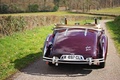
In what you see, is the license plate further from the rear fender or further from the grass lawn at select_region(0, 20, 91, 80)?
the grass lawn at select_region(0, 20, 91, 80)

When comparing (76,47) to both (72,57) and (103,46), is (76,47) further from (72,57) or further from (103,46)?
(103,46)

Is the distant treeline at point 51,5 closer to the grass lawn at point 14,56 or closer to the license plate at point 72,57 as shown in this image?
the grass lawn at point 14,56

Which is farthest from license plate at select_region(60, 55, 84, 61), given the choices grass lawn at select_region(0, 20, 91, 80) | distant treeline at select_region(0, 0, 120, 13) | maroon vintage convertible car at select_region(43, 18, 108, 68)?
distant treeline at select_region(0, 0, 120, 13)

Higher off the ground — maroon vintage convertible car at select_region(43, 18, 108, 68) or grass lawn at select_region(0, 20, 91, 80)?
maroon vintage convertible car at select_region(43, 18, 108, 68)

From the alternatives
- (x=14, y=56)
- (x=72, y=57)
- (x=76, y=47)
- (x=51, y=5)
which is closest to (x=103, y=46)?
(x=76, y=47)

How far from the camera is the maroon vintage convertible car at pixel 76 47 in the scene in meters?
7.93

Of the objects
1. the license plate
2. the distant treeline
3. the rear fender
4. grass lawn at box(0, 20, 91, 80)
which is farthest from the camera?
the distant treeline

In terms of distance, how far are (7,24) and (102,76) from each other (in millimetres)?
13129

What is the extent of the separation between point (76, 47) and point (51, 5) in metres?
100.0

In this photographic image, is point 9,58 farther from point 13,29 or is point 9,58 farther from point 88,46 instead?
point 13,29

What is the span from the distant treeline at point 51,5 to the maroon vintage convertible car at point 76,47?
248ft

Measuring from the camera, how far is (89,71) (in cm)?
823

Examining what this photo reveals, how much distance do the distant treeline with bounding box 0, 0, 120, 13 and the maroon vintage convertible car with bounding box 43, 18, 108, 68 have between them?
75723mm

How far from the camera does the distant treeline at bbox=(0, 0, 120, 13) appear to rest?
286 feet
